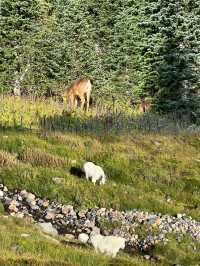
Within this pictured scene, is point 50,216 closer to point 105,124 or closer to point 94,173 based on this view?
point 94,173

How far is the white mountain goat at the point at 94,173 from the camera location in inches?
647

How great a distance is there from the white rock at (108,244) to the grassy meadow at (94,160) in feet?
1.02

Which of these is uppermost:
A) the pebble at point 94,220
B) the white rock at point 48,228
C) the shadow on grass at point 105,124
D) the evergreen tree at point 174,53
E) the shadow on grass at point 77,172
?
the evergreen tree at point 174,53

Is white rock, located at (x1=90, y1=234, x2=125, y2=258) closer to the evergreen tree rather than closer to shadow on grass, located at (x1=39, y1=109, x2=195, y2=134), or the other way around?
shadow on grass, located at (x1=39, y1=109, x2=195, y2=134)

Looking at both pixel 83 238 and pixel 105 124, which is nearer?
pixel 83 238

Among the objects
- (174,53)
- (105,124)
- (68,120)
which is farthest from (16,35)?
(105,124)

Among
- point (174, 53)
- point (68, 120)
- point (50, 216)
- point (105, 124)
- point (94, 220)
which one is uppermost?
point (174, 53)

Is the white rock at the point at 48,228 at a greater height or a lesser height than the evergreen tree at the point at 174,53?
lesser

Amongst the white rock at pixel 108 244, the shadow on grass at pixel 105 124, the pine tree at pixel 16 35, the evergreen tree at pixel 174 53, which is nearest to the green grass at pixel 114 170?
the shadow on grass at pixel 105 124

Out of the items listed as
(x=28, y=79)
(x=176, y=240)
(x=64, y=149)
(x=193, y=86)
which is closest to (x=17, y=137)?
(x=64, y=149)

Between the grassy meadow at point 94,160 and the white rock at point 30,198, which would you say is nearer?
the grassy meadow at point 94,160

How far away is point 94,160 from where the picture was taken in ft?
60.5

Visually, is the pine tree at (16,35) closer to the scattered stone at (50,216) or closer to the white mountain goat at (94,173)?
the white mountain goat at (94,173)

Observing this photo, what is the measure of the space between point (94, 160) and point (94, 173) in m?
1.88
